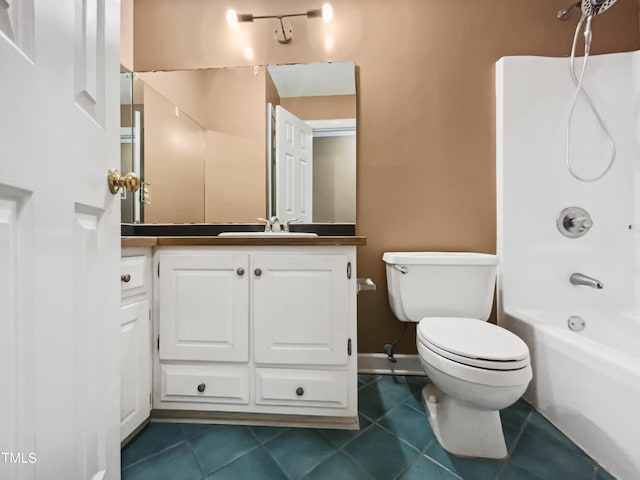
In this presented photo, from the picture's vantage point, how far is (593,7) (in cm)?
144

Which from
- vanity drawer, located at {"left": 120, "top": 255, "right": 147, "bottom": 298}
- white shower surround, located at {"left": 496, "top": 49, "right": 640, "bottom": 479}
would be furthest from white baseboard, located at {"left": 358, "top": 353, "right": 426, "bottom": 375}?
vanity drawer, located at {"left": 120, "top": 255, "right": 147, "bottom": 298}

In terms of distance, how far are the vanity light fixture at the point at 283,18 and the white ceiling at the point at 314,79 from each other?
0.22 m

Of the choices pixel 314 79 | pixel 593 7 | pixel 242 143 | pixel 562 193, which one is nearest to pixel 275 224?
pixel 242 143

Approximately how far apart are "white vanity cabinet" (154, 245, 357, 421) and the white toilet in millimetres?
353

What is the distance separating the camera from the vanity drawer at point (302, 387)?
1200 mm

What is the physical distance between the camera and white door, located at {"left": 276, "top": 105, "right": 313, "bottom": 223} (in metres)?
1.73

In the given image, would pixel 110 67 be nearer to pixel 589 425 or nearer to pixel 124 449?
pixel 124 449

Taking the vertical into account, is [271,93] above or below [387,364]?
above

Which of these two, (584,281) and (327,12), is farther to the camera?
(327,12)

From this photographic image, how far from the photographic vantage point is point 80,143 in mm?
520

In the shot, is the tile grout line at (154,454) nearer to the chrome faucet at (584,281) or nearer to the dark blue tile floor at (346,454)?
the dark blue tile floor at (346,454)

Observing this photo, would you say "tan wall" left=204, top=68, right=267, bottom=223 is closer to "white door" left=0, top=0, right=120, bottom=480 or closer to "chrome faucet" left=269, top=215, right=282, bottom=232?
"chrome faucet" left=269, top=215, right=282, bottom=232

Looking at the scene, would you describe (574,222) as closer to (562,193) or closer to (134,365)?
(562,193)

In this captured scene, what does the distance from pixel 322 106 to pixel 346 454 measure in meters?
1.70
